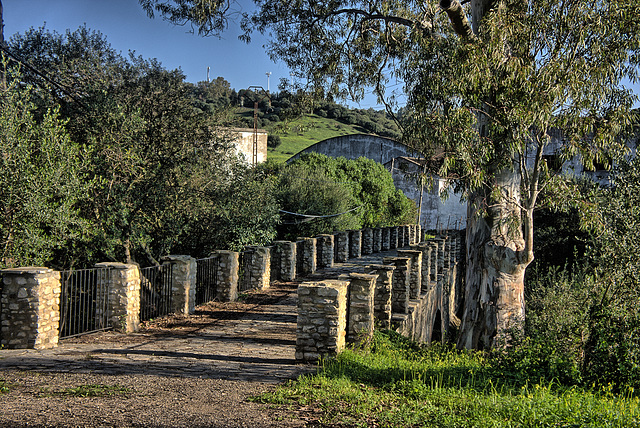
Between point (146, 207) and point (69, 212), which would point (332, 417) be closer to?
point (69, 212)

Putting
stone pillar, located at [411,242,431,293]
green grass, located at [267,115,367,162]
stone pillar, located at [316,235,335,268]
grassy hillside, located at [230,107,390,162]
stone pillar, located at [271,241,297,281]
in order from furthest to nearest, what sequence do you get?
green grass, located at [267,115,367,162] → grassy hillside, located at [230,107,390,162] → stone pillar, located at [316,235,335,268] → stone pillar, located at [411,242,431,293] → stone pillar, located at [271,241,297,281]

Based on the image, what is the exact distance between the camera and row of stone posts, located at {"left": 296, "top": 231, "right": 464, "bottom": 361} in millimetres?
8008

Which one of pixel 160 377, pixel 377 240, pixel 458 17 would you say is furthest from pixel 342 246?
pixel 160 377

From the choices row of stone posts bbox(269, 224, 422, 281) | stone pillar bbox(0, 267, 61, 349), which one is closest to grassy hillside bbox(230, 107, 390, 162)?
row of stone posts bbox(269, 224, 422, 281)

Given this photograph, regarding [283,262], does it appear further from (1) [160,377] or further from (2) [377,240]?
(2) [377,240]

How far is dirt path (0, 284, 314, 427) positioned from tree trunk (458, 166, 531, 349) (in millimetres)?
4799

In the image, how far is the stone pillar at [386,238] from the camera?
112 feet

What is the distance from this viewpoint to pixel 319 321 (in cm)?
805

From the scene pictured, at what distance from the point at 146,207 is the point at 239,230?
4686 millimetres

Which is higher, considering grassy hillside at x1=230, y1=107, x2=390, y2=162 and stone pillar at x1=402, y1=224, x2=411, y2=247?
grassy hillside at x1=230, y1=107, x2=390, y2=162

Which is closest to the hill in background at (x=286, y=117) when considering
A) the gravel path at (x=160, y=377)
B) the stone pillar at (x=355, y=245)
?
the stone pillar at (x=355, y=245)

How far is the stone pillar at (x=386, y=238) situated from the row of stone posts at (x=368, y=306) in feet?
35.8

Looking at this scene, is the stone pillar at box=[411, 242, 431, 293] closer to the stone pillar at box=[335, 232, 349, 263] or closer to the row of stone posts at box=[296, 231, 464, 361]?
the row of stone posts at box=[296, 231, 464, 361]

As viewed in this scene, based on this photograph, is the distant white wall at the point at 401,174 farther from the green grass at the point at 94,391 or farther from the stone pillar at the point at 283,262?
the green grass at the point at 94,391
